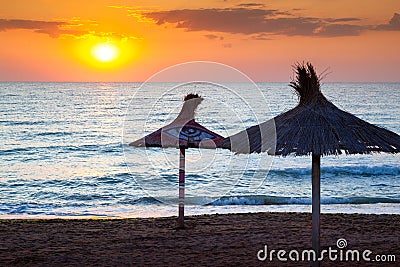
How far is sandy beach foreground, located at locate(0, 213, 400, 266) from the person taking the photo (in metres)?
9.53

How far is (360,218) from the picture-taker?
1347 cm

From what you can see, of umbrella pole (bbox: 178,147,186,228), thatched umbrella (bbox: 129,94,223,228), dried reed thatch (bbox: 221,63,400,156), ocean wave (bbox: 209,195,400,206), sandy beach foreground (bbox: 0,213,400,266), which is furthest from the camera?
ocean wave (bbox: 209,195,400,206)

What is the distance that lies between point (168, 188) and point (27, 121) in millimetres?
29585

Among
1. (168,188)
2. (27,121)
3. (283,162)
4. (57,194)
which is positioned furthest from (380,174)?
(27,121)

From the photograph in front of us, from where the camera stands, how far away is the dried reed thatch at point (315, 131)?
23.5 ft

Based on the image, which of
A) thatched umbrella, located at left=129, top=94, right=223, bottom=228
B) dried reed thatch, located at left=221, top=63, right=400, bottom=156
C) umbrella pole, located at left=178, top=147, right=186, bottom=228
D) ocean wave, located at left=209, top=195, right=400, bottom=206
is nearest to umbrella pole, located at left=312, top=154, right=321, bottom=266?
dried reed thatch, located at left=221, top=63, right=400, bottom=156

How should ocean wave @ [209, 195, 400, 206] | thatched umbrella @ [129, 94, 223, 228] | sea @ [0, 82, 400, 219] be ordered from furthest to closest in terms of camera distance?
ocean wave @ [209, 195, 400, 206]
sea @ [0, 82, 400, 219]
thatched umbrella @ [129, 94, 223, 228]

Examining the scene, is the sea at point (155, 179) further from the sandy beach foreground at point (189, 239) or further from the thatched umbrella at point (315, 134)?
the sandy beach foreground at point (189, 239)

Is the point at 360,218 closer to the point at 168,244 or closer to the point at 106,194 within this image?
the point at 168,244

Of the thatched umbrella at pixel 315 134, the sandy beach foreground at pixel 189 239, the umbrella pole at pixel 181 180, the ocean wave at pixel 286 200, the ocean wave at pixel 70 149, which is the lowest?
the sandy beach foreground at pixel 189 239

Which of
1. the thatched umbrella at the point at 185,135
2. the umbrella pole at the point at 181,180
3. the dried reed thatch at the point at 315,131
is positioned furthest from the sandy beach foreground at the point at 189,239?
the dried reed thatch at the point at 315,131

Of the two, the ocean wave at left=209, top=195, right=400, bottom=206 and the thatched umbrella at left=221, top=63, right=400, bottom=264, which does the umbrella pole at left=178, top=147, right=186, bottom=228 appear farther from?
the ocean wave at left=209, top=195, right=400, bottom=206

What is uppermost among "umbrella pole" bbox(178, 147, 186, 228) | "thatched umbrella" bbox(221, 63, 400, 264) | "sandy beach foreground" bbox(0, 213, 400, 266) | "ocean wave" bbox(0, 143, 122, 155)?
"ocean wave" bbox(0, 143, 122, 155)

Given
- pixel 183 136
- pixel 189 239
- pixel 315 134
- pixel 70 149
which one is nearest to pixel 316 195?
pixel 315 134
